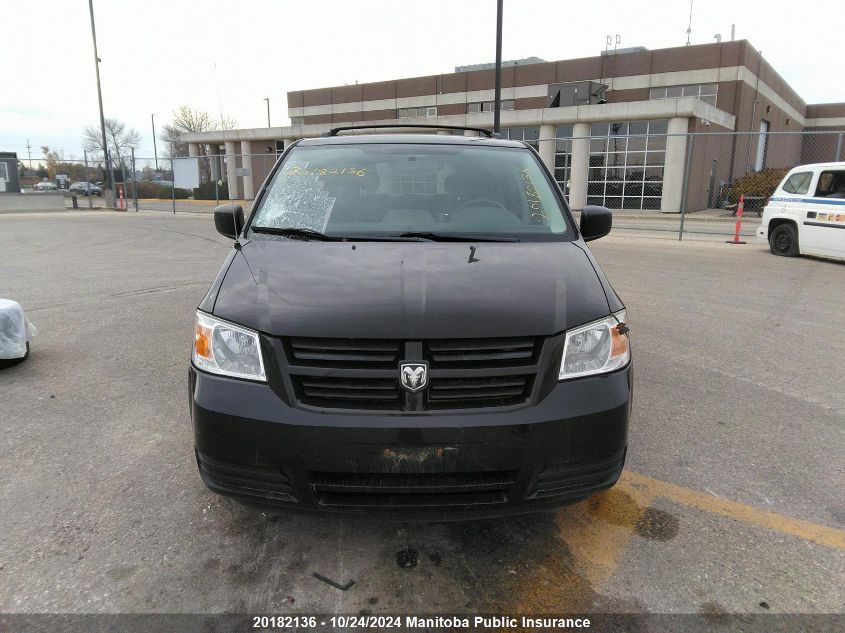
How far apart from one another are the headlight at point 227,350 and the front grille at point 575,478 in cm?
112

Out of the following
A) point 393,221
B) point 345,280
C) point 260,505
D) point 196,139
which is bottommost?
point 260,505

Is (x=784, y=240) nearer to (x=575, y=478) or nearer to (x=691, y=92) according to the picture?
(x=575, y=478)

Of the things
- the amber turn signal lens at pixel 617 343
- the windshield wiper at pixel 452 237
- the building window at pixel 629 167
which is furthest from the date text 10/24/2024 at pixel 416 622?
the building window at pixel 629 167

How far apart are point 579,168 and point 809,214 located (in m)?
18.0

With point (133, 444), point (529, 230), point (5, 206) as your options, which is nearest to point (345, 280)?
point (529, 230)

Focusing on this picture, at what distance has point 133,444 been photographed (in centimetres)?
356

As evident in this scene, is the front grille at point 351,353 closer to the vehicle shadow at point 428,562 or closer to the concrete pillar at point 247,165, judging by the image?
the vehicle shadow at point 428,562

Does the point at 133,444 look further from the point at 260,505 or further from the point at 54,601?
the point at 260,505

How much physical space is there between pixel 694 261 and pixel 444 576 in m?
10.9

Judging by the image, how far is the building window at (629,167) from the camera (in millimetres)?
26781

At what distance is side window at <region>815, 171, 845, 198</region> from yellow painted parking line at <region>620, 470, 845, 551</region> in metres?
10.3

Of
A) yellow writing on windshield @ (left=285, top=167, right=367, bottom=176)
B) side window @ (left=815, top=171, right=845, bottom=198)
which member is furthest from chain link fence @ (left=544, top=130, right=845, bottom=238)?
yellow writing on windshield @ (left=285, top=167, right=367, bottom=176)

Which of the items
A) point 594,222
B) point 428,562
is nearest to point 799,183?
point 594,222

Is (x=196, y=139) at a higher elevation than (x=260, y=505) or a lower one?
higher
